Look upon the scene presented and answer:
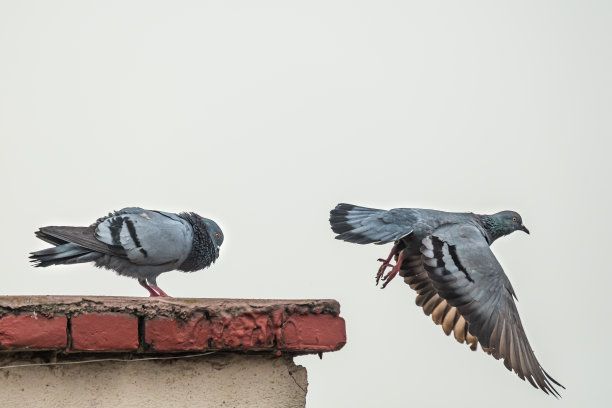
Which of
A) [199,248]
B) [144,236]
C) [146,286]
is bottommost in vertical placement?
[146,286]

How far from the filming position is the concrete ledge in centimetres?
337

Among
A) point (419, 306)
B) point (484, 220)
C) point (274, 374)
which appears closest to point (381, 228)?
point (419, 306)

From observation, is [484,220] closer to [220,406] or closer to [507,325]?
[507,325]

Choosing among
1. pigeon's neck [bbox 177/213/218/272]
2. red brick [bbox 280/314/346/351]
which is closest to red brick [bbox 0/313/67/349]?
red brick [bbox 280/314/346/351]

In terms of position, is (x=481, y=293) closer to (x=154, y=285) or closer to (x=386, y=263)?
(x=386, y=263)

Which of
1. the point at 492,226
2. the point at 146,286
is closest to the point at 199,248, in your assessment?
the point at 146,286

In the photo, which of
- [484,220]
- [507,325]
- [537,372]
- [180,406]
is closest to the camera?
[180,406]

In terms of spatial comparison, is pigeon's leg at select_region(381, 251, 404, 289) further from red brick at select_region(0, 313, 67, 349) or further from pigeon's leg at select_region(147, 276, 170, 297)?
red brick at select_region(0, 313, 67, 349)

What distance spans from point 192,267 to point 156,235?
661 mm

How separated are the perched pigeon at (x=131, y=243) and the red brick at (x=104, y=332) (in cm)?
309

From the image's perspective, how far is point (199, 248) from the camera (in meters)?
7.04

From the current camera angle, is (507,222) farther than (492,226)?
Yes

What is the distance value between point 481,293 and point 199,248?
→ 2191 mm

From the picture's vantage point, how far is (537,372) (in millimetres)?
6324
